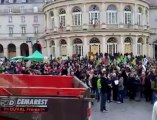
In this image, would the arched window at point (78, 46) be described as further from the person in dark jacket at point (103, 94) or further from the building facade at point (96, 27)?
the person in dark jacket at point (103, 94)

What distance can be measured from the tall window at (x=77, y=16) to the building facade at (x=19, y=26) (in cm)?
2093

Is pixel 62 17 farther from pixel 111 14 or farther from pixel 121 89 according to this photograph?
pixel 121 89

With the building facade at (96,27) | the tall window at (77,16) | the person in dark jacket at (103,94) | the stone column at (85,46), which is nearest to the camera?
the person in dark jacket at (103,94)

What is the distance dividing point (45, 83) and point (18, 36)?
228 ft

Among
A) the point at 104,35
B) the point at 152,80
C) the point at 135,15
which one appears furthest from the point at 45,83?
the point at 135,15

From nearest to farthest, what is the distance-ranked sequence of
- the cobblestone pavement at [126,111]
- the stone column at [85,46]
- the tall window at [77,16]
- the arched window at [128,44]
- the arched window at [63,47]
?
the cobblestone pavement at [126,111], the stone column at [85,46], the tall window at [77,16], the arched window at [128,44], the arched window at [63,47]

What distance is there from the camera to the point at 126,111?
17.4m

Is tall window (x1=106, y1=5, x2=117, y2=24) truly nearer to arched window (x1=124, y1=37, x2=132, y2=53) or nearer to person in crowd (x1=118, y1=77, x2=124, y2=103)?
arched window (x1=124, y1=37, x2=132, y2=53)

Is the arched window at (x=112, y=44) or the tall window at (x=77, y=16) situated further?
the tall window at (x=77, y=16)

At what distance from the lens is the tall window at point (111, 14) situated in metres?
55.9

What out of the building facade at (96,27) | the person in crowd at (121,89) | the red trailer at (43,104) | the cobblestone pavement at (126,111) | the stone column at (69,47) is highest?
the building facade at (96,27)

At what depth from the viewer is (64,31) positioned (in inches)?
2227

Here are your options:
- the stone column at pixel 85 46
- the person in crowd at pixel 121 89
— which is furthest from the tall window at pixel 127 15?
the person in crowd at pixel 121 89

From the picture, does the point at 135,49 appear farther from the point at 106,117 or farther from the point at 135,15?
the point at 106,117
